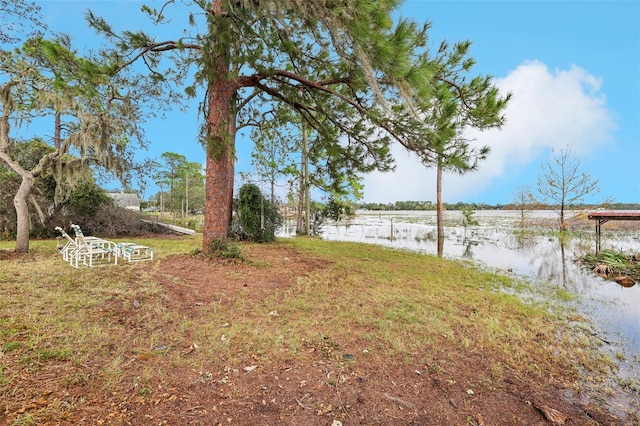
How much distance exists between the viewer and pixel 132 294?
375 cm

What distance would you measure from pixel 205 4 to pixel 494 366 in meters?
6.91

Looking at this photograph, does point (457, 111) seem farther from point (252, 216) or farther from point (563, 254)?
point (563, 254)

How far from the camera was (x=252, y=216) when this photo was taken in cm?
982

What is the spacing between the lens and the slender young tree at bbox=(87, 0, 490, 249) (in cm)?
394

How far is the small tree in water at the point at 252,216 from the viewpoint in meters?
9.81

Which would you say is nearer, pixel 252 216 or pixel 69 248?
pixel 69 248

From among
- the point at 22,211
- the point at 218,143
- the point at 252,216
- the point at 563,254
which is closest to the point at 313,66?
the point at 218,143

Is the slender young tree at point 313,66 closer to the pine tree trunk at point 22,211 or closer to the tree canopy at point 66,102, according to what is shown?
the tree canopy at point 66,102

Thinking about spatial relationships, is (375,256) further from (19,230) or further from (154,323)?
(19,230)

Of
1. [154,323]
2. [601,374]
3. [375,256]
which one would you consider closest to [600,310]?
[601,374]

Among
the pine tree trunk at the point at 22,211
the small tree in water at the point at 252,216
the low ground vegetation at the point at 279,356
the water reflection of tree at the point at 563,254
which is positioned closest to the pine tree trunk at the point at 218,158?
the low ground vegetation at the point at 279,356

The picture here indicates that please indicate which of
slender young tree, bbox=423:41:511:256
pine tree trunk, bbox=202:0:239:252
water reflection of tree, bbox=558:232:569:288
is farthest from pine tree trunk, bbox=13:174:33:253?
water reflection of tree, bbox=558:232:569:288

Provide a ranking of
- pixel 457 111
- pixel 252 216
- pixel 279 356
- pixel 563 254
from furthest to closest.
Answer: pixel 563 254 → pixel 252 216 → pixel 457 111 → pixel 279 356

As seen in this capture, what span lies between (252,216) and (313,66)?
17.7 feet
